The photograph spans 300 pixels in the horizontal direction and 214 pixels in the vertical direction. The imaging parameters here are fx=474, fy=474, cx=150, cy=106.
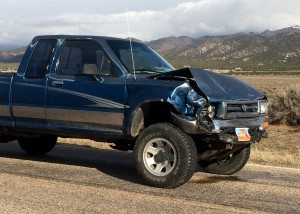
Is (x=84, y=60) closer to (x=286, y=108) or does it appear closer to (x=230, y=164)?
(x=230, y=164)

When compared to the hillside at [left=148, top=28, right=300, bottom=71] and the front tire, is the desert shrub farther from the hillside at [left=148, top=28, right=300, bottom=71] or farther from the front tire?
the hillside at [left=148, top=28, right=300, bottom=71]

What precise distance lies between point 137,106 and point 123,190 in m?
1.16

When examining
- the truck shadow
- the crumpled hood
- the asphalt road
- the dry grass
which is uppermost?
the crumpled hood

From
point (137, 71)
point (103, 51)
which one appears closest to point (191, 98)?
point (137, 71)

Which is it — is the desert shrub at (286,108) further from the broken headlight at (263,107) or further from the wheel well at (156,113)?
the wheel well at (156,113)

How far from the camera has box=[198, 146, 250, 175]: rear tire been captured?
23.6ft

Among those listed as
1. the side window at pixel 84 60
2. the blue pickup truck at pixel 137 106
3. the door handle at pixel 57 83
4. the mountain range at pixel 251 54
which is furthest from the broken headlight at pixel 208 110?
the mountain range at pixel 251 54

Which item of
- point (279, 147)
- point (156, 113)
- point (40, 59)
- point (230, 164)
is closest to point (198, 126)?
point (156, 113)

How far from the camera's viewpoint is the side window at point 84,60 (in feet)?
22.9

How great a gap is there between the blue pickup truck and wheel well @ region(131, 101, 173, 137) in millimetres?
14

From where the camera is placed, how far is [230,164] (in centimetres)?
729

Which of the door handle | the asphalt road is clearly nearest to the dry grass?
the asphalt road

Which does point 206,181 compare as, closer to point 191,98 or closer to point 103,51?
point 191,98

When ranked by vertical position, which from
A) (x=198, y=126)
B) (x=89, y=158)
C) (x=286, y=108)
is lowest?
(x=286, y=108)
